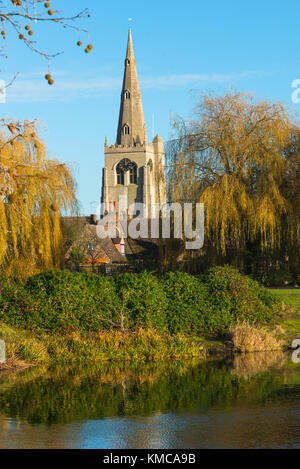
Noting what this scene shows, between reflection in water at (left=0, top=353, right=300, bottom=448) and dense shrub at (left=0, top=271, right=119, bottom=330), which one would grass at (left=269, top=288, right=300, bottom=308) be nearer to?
reflection in water at (left=0, top=353, right=300, bottom=448)

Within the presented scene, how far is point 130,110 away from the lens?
142m

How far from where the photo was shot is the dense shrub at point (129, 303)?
21.0 metres

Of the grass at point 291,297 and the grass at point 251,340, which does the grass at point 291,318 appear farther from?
the grass at point 251,340

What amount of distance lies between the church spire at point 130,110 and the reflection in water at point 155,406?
12210cm

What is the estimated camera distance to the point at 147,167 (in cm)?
14650

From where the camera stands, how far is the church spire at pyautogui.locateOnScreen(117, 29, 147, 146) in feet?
444

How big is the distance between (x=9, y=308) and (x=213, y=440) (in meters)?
12.0

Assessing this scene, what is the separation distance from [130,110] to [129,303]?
124 meters

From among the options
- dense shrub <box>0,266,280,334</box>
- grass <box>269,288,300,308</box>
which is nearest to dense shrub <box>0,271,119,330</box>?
dense shrub <box>0,266,280,334</box>

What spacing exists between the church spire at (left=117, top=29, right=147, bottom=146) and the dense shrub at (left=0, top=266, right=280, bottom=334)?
117 m

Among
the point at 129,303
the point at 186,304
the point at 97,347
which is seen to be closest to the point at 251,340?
the point at 186,304

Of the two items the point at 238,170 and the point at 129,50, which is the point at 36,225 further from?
the point at 129,50
